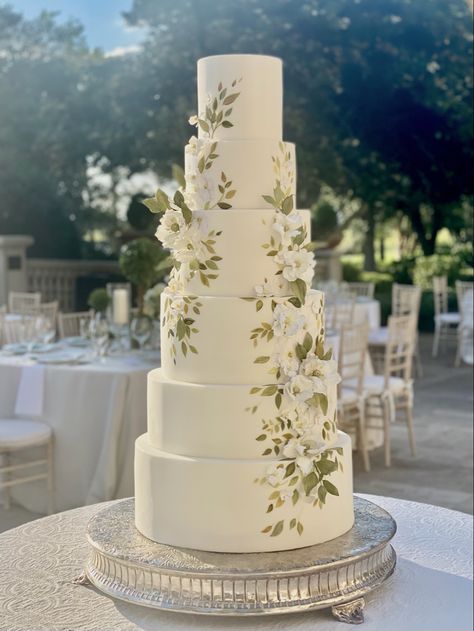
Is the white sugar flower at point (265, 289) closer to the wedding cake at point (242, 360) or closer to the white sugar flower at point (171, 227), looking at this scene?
the wedding cake at point (242, 360)

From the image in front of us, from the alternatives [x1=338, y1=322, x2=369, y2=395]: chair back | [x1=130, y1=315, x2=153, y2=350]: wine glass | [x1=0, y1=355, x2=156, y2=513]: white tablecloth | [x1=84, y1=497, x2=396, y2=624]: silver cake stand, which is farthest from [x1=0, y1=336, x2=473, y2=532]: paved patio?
[x1=84, y1=497, x2=396, y2=624]: silver cake stand

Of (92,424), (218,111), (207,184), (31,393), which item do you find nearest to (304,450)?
(207,184)

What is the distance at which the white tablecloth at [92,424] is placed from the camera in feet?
18.8

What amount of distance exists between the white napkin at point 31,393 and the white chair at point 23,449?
0.07 meters

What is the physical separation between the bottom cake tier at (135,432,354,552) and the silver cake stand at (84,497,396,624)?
3cm

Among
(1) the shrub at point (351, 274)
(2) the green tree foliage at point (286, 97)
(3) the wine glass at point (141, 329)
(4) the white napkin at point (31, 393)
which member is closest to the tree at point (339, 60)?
(2) the green tree foliage at point (286, 97)

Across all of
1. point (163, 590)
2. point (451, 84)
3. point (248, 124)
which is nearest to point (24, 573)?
point (163, 590)

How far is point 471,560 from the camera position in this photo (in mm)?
2754

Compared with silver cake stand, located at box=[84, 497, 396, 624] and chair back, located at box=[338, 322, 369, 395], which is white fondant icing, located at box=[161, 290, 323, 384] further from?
chair back, located at box=[338, 322, 369, 395]

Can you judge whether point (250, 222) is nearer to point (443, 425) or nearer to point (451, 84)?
point (443, 425)

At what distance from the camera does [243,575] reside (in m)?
2.34

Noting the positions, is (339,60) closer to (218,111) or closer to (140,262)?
(140,262)

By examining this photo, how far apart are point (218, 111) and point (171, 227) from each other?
1.20 ft

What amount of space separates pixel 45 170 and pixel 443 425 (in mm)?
11358
